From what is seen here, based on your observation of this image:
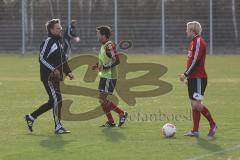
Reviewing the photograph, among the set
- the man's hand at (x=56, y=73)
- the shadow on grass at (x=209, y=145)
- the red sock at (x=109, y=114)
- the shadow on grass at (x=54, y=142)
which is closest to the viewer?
the shadow on grass at (x=209, y=145)

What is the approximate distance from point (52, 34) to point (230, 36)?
31.9m

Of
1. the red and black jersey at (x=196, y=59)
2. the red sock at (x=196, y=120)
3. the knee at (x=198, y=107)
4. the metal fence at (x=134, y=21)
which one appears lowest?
Result: the metal fence at (x=134, y=21)

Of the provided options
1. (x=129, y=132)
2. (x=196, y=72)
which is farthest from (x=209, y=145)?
(x=129, y=132)

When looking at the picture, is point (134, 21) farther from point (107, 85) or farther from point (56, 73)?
point (56, 73)

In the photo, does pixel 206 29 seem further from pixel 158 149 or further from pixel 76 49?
pixel 158 149

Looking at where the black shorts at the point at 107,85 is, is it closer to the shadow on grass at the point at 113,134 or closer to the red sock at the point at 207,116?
the shadow on grass at the point at 113,134

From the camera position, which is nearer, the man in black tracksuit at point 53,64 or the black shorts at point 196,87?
the black shorts at point 196,87

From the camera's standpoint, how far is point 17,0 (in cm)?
4522

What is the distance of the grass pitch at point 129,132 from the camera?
10.5m

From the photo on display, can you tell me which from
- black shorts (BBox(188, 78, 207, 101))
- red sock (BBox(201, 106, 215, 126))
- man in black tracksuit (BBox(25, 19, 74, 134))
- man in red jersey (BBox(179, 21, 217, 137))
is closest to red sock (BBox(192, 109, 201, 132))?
man in red jersey (BBox(179, 21, 217, 137))

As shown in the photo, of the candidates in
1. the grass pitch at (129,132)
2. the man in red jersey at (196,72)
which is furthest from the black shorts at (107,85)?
the man in red jersey at (196,72)

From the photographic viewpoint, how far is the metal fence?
4366 cm

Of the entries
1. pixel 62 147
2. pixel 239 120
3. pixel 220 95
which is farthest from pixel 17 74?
pixel 62 147

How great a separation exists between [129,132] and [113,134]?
0.34 metres
